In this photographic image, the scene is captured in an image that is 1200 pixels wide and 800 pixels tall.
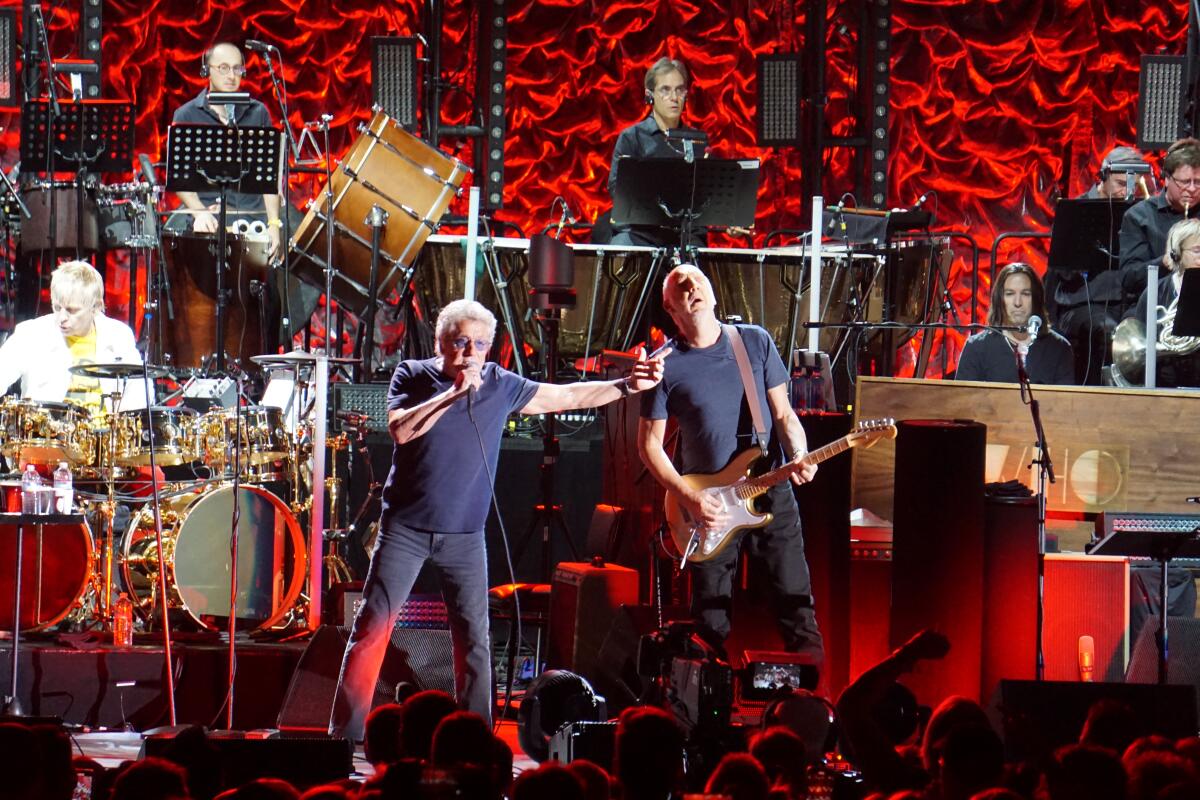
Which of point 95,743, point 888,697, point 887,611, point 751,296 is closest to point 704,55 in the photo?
point 751,296

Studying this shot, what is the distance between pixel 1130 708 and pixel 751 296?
6543mm

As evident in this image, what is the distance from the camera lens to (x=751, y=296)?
11445 mm

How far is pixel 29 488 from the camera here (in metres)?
7.96

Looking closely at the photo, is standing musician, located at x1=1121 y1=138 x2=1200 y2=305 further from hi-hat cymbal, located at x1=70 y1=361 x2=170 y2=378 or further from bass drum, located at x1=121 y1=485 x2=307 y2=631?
hi-hat cymbal, located at x1=70 y1=361 x2=170 y2=378

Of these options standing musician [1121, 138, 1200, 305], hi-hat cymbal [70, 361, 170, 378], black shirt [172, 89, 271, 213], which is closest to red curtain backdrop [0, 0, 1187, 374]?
black shirt [172, 89, 271, 213]

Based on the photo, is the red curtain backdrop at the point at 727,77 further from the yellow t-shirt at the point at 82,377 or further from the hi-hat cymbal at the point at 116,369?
the hi-hat cymbal at the point at 116,369

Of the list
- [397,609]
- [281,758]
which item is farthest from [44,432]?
[281,758]

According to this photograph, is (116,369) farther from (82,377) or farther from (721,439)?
(721,439)

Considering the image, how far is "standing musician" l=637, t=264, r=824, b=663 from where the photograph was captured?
284 inches

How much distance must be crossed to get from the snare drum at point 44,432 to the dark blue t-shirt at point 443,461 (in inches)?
101

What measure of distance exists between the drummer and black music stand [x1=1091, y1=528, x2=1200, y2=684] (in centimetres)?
570

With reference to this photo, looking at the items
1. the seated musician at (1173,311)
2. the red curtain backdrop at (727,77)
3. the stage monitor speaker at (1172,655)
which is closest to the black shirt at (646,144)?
the red curtain backdrop at (727,77)

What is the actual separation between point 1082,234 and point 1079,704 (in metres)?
6.14

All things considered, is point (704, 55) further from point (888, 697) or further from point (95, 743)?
point (888, 697)
